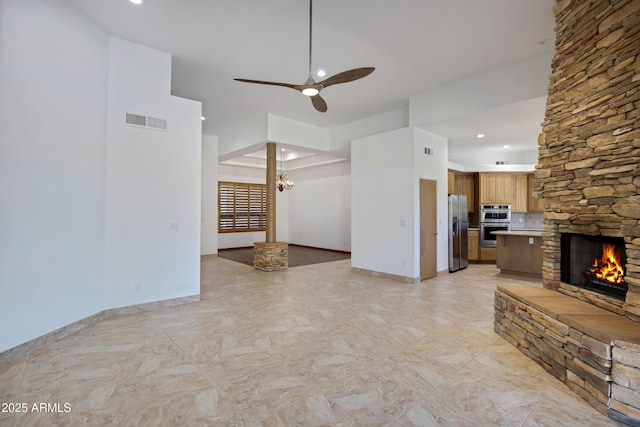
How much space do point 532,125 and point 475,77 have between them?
1968mm

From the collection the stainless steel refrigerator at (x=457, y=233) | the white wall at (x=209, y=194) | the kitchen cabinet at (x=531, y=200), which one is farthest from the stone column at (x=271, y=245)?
the kitchen cabinet at (x=531, y=200)

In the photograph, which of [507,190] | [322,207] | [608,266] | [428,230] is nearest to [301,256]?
[322,207]

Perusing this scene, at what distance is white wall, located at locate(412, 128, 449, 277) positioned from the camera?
600 centimetres

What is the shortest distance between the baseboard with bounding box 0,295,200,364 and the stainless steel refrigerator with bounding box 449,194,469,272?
539 centimetres

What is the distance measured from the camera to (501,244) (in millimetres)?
6805

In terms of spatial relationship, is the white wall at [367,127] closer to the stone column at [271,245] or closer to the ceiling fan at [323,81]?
the stone column at [271,245]

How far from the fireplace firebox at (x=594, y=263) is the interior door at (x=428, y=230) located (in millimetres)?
2921

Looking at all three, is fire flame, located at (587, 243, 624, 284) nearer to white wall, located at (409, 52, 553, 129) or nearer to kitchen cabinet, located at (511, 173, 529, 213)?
white wall, located at (409, 52, 553, 129)

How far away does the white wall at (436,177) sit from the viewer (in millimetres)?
6000

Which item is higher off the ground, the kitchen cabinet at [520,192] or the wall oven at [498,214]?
the kitchen cabinet at [520,192]

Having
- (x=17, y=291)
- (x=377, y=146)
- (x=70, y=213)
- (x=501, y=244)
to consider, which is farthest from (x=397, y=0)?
(x=501, y=244)

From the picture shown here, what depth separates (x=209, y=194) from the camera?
29.5 ft

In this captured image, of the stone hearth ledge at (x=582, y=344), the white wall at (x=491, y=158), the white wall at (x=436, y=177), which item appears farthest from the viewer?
the white wall at (x=491, y=158)

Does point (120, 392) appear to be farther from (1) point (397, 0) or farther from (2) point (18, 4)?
(1) point (397, 0)
